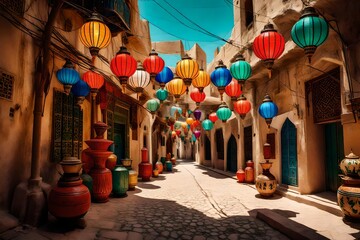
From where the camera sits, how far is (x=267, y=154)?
8.30 metres

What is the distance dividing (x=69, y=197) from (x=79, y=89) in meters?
3.26

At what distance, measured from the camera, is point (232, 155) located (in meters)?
15.2

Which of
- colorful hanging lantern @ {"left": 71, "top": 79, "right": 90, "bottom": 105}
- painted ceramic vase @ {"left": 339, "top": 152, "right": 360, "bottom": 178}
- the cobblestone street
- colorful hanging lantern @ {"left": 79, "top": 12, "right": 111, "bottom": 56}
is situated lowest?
the cobblestone street

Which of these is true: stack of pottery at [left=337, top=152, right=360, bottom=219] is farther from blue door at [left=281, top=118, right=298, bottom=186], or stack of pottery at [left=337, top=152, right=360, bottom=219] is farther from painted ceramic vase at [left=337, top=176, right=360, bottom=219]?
blue door at [left=281, top=118, right=298, bottom=186]

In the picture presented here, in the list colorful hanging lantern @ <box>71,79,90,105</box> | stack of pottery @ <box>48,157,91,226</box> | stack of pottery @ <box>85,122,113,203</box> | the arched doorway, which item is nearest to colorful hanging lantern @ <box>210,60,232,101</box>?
stack of pottery @ <box>85,122,113,203</box>

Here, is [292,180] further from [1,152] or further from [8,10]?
[8,10]

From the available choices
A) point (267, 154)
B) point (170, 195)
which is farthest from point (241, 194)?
point (170, 195)

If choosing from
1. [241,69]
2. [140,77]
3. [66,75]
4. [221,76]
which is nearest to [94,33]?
[66,75]

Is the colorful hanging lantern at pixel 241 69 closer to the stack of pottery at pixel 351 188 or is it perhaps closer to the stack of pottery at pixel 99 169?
the stack of pottery at pixel 351 188

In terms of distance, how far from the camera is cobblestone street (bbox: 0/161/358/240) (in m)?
4.17

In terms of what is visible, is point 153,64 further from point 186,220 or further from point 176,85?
point 186,220

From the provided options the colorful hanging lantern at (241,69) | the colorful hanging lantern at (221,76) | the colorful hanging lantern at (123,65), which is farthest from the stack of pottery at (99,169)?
the colorful hanging lantern at (241,69)

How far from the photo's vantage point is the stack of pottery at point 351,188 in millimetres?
4637

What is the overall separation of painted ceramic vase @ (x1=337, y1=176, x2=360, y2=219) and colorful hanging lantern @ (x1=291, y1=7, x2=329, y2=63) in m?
2.68
